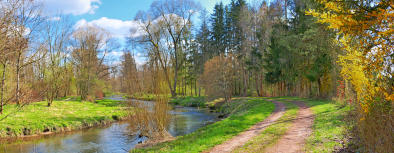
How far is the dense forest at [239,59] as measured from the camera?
5.52 metres

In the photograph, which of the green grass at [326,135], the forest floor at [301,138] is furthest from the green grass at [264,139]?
the green grass at [326,135]

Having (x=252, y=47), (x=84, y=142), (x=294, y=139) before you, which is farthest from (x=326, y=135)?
(x=252, y=47)

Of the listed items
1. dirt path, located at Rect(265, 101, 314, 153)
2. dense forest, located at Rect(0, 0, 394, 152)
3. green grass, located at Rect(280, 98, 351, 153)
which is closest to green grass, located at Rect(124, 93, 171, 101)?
dense forest, located at Rect(0, 0, 394, 152)

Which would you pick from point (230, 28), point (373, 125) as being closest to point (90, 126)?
point (373, 125)

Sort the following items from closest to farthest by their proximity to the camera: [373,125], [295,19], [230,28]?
1. [373,125]
2. [295,19]
3. [230,28]

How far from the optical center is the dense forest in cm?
552

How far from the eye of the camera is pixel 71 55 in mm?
31750

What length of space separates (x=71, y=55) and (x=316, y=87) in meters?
29.8

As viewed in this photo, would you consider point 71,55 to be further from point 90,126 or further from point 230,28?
point 230,28

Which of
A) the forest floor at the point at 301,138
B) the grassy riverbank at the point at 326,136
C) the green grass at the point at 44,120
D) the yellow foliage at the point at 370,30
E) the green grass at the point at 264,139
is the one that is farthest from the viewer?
the green grass at the point at 44,120

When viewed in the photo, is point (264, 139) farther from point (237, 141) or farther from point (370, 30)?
point (370, 30)

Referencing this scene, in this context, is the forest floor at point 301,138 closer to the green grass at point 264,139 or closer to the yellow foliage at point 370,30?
the green grass at point 264,139

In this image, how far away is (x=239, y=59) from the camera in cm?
3616

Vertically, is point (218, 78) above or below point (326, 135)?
above
